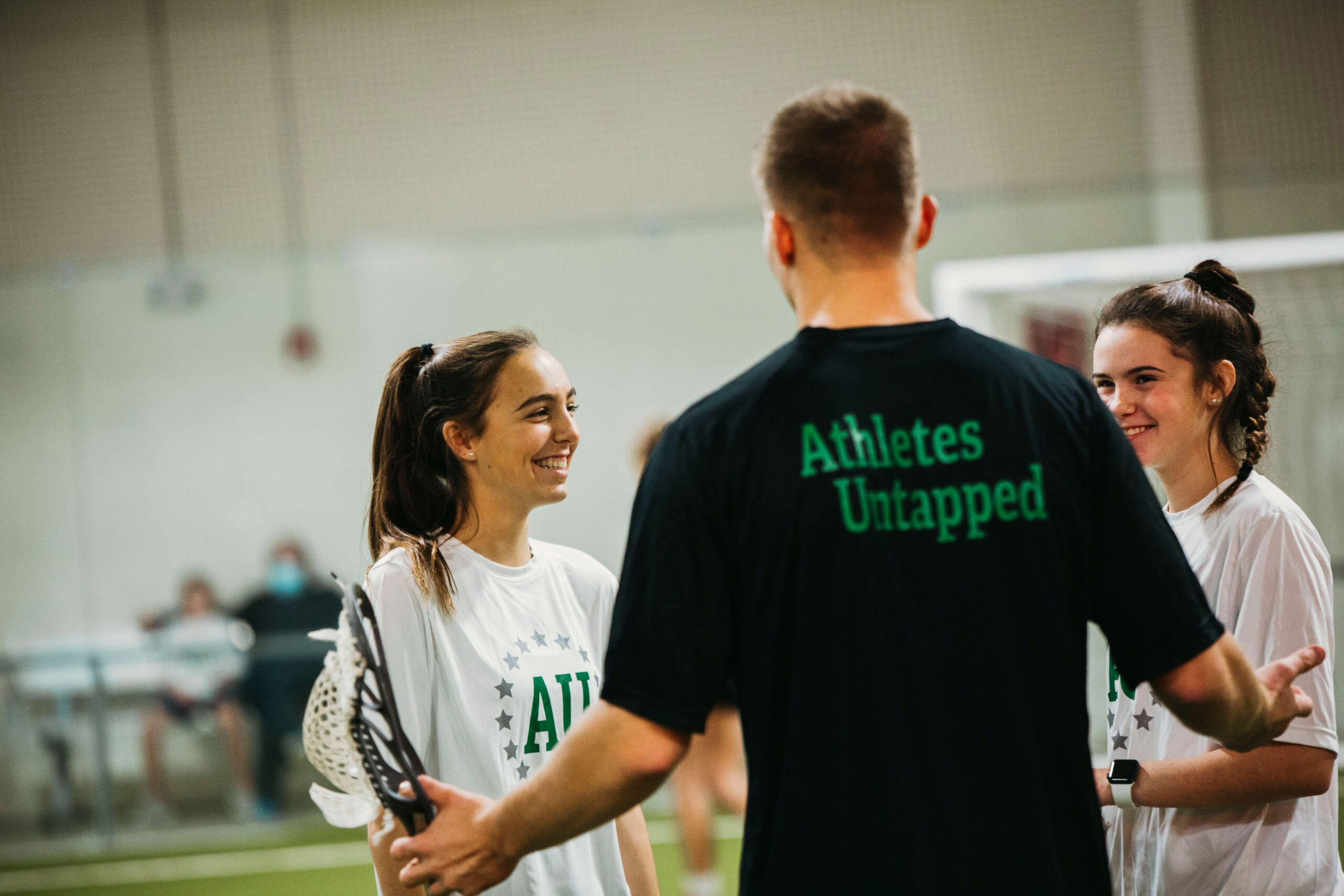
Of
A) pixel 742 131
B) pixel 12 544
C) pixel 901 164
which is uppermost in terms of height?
pixel 742 131

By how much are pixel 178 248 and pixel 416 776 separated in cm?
653

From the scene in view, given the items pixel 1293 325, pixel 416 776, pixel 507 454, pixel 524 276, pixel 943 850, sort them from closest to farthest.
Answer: pixel 943 850
pixel 416 776
pixel 507 454
pixel 1293 325
pixel 524 276

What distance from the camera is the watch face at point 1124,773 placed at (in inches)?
62.8

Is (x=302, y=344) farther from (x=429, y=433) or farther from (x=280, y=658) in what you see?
(x=429, y=433)

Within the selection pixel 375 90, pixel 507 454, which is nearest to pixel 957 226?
pixel 375 90

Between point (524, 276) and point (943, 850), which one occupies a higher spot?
point (524, 276)

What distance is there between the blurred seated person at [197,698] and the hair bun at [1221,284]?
511cm

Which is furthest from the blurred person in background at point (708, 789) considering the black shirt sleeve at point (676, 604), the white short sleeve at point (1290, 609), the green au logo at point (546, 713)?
the black shirt sleeve at point (676, 604)

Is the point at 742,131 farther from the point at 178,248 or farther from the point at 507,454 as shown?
the point at 507,454

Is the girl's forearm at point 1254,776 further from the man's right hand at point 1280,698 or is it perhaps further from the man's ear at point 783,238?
the man's ear at point 783,238

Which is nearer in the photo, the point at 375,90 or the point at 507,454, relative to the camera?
the point at 507,454

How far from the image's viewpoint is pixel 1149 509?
1.19 meters

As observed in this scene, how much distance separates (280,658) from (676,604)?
5.07 metres

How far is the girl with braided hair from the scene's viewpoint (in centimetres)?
155
